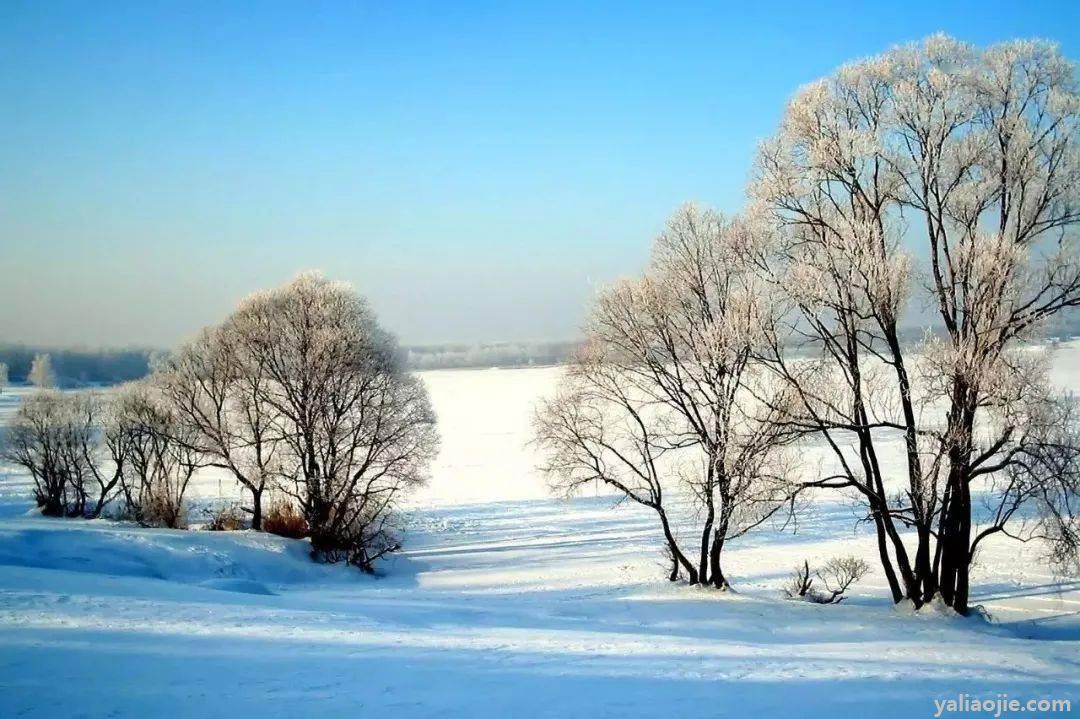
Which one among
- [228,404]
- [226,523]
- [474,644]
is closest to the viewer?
[474,644]

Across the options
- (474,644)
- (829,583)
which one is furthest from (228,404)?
(829,583)

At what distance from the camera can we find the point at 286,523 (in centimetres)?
2359

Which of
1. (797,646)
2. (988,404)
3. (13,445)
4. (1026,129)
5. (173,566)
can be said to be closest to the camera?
(797,646)

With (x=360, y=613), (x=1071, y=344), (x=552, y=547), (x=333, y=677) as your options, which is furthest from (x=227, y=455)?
(x=1071, y=344)

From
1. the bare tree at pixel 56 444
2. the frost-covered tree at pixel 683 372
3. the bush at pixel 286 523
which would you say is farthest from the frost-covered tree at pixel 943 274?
the bare tree at pixel 56 444

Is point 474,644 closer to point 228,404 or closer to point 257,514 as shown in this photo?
point 257,514

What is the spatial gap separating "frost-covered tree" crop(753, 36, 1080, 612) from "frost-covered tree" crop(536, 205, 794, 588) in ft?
3.83

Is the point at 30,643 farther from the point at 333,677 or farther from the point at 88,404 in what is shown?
the point at 88,404

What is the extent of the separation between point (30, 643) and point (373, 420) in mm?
15398

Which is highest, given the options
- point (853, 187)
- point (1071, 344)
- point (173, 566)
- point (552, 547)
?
point (853, 187)

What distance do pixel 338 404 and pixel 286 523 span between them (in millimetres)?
5297

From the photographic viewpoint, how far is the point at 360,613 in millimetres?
9820

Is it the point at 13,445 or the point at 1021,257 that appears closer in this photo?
the point at 1021,257

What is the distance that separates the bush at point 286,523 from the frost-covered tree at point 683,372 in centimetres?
1153
